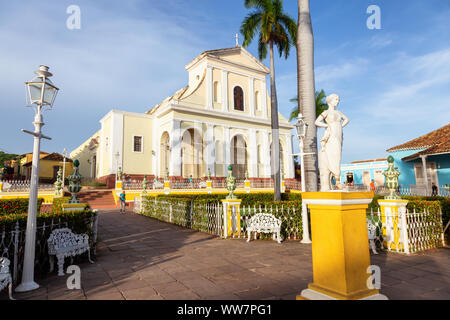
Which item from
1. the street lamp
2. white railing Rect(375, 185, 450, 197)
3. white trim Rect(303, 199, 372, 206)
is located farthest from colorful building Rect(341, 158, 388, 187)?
the street lamp

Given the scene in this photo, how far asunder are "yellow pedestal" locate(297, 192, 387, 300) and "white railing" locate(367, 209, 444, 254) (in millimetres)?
3747

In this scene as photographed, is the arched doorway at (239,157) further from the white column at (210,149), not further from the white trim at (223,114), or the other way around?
the white column at (210,149)

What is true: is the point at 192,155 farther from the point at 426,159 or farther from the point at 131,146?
the point at 426,159

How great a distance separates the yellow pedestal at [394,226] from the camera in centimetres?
574

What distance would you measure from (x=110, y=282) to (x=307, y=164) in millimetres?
6275

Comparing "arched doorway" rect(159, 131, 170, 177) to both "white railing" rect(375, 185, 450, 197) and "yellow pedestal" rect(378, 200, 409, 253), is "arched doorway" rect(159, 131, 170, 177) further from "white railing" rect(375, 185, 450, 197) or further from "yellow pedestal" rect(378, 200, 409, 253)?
"yellow pedestal" rect(378, 200, 409, 253)

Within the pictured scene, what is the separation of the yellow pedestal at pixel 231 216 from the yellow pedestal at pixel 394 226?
12.1ft

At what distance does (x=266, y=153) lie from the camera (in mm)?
28828

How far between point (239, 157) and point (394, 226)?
23887 mm

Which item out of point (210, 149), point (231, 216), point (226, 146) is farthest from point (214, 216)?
point (226, 146)

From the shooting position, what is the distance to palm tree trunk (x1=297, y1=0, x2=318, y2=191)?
810 cm

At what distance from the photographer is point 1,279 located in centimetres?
315
